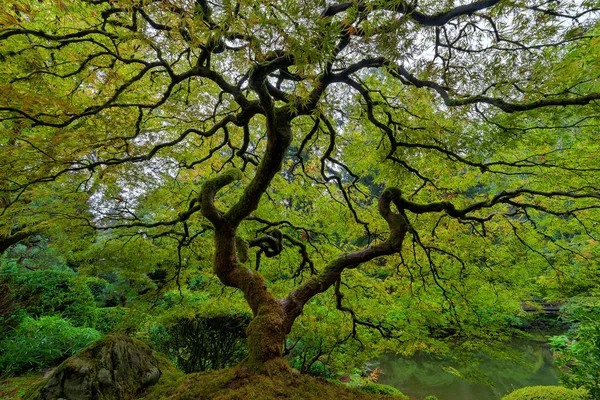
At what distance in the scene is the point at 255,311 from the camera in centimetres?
225

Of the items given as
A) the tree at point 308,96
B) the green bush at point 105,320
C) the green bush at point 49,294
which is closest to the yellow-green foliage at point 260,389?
the tree at point 308,96

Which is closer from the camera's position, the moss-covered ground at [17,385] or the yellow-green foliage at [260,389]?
the yellow-green foliage at [260,389]

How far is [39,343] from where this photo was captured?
16.9 feet

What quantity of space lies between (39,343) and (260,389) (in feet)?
20.3

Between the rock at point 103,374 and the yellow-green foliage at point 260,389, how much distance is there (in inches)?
34.8

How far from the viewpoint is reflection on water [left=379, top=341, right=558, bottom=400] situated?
6.97 m

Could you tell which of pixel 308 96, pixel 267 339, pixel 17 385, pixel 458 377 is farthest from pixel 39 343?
pixel 458 377

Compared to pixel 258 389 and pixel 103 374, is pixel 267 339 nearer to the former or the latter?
pixel 258 389

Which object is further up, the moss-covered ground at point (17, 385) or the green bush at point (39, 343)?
the green bush at point (39, 343)

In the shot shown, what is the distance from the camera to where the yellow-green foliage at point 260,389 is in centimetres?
147

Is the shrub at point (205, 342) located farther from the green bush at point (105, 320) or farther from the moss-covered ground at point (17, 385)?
the moss-covered ground at point (17, 385)

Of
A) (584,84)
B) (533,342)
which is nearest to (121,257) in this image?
(584,84)

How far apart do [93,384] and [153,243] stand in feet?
8.02

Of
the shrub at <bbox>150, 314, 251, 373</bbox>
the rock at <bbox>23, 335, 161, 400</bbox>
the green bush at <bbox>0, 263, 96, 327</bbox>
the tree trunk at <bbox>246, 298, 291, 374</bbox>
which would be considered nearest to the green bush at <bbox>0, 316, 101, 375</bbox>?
the green bush at <bbox>0, 263, 96, 327</bbox>
